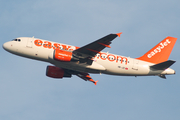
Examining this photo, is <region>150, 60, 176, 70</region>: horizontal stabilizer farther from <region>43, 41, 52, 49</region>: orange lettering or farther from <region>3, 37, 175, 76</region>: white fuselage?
<region>43, 41, 52, 49</region>: orange lettering

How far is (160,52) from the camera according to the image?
52.4 m

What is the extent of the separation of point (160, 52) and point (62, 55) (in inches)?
769

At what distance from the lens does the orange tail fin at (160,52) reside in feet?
169

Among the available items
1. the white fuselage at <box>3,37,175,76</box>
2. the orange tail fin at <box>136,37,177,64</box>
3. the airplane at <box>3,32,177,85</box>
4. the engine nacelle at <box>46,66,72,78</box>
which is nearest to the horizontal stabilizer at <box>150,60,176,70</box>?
the airplane at <box>3,32,177,85</box>

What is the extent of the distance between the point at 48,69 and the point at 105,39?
1442 centimetres

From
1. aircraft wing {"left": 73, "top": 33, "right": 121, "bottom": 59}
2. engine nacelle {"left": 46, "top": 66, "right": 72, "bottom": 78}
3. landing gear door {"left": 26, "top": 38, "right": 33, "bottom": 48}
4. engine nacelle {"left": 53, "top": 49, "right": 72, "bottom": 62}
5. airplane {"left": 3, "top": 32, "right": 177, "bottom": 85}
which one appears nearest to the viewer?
aircraft wing {"left": 73, "top": 33, "right": 121, "bottom": 59}

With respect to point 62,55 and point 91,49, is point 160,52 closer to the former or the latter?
point 91,49

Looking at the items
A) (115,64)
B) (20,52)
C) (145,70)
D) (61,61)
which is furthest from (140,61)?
(20,52)

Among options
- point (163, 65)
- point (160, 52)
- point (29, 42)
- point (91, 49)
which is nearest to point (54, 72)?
point (29, 42)

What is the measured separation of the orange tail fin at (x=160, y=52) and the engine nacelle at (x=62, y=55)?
1439 centimetres

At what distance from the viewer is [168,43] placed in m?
53.4

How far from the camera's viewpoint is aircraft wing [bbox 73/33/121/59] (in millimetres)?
43344

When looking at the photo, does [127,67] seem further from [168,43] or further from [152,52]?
[168,43]

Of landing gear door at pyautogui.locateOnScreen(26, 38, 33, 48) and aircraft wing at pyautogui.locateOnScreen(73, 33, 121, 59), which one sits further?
landing gear door at pyautogui.locateOnScreen(26, 38, 33, 48)
